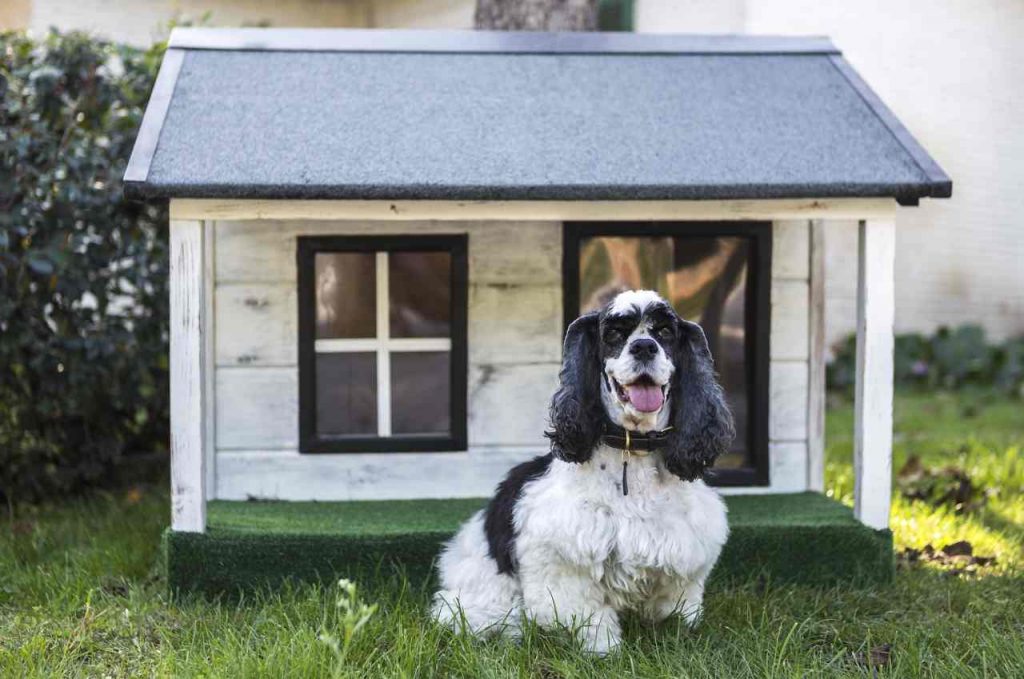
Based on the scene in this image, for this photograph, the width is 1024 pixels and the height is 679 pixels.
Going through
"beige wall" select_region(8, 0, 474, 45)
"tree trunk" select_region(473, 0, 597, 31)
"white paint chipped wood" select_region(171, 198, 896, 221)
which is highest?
"beige wall" select_region(8, 0, 474, 45)

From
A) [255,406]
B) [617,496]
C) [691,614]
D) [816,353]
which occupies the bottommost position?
[691,614]

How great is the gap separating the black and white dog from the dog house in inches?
33.0

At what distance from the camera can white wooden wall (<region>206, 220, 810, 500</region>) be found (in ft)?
17.2

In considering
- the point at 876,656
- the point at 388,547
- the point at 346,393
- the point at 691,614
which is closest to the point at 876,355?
the point at 876,656

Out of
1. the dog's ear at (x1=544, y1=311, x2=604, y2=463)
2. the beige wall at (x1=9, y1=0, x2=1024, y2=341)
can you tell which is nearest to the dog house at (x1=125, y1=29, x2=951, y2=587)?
the dog's ear at (x1=544, y1=311, x2=604, y2=463)

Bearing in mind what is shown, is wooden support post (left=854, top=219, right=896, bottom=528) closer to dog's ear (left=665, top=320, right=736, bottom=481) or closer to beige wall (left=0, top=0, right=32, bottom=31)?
dog's ear (left=665, top=320, right=736, bottom=481)

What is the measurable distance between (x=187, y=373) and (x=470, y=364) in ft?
4.92

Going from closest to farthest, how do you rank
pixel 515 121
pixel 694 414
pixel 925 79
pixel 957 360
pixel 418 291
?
pixel 694 414 → pixel 515 121 → pixel 418 291 → pixel 925 79 → pixel 957 360

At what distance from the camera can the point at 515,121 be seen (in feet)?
15.1

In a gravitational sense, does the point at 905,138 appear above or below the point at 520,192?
above

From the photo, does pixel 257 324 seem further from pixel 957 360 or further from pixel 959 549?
pixel 957 360

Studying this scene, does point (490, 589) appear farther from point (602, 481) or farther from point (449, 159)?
point (449, 159)

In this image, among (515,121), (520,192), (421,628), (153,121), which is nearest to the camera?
(421,628)

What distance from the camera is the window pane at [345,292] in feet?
17.4
